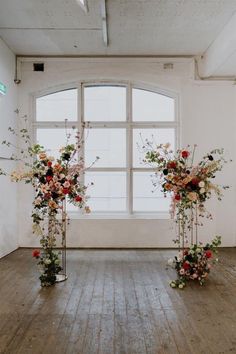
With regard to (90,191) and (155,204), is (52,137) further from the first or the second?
(155,204)

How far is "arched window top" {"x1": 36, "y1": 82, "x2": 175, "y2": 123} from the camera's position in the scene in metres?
6.58

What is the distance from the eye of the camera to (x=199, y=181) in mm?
4121

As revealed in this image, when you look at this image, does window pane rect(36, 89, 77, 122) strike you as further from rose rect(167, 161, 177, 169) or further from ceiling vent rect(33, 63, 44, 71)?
rose rect(167, 161, 177, 169)

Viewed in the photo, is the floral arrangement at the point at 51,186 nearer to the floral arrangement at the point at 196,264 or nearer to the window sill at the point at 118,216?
the floral arrangement at the point at 196,264

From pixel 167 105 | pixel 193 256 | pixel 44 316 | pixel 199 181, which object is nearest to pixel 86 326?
pixel 44 316

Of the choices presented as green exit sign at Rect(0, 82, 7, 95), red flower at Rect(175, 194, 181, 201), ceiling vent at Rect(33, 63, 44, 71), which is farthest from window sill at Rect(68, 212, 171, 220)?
ceiling vent at Rect(33, 63, 44, 71)

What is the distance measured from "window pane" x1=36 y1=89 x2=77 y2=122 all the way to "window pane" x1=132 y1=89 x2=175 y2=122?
1.12 meters

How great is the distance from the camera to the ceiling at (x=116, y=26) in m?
4.59

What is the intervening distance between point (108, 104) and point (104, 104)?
0.24ft

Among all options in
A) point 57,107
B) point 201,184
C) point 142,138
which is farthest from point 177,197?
point 57,107

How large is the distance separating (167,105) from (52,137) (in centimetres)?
219

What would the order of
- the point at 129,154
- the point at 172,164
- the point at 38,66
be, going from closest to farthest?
the point at 172,164
the point at 38,66
the point at 129,154

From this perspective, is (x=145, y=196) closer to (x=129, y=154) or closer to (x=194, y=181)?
(x=129, y=154)

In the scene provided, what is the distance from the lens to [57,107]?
6.61 metres
